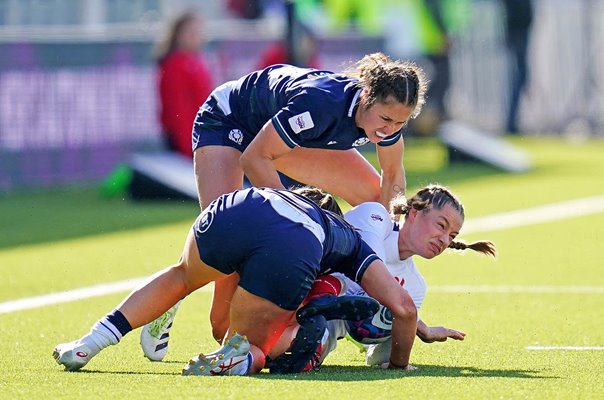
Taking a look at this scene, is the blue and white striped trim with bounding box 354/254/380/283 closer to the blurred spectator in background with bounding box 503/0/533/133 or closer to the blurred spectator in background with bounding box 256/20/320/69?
the blurred spectator in background with bounding box 256/20/320/69

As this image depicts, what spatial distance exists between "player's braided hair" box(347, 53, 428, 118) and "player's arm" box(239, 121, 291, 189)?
0.49m

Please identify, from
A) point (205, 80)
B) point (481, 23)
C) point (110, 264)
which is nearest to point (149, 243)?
point (110, 264)

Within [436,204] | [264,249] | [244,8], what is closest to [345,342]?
[436,204]

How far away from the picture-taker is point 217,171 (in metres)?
7.51

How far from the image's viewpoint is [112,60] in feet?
55.1

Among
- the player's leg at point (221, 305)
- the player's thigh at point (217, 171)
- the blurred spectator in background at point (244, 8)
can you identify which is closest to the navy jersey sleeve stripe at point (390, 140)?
the player's thigh at point (217, 171)

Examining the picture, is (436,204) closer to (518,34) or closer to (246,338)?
(246,338)

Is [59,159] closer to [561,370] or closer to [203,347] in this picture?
[203,347]

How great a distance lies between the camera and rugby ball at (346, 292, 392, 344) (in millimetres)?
6535

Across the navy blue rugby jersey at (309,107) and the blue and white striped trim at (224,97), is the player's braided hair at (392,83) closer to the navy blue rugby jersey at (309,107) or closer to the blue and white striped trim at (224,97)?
the navy blue rugby jersey at (309,107)

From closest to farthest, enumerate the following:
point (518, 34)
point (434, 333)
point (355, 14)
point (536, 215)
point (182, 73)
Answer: point (434, 333) → point (536, 215) → point (182, 73) → point (355, 14) → point (518, 34)

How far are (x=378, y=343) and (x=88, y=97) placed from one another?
10.3m

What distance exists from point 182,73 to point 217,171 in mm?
8358

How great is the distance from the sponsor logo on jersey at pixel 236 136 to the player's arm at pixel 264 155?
1.41ft
